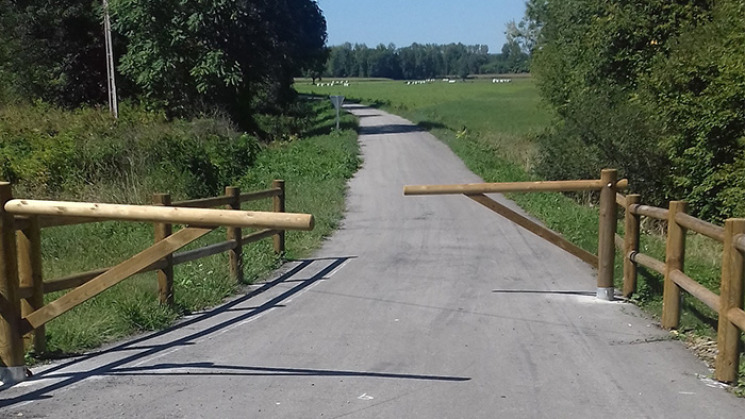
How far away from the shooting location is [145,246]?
467 inches

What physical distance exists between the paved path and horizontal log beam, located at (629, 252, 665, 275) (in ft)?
1.69

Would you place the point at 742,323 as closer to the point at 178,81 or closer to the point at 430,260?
the point at 430,260

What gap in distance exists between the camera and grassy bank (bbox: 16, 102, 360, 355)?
290 inches

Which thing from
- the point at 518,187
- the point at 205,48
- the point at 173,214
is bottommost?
the point at 518,187

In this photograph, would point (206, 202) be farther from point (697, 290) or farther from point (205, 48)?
point (205, 48)

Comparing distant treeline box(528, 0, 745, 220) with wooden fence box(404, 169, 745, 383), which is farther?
distant treeline box(528, 0, 745, 220)

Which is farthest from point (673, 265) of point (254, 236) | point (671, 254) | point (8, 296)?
point (8, 296)

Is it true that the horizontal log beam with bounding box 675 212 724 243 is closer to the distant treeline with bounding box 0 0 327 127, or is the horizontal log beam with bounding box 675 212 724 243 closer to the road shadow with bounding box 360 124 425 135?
the distant treeline with bounding box 0 0 327 127

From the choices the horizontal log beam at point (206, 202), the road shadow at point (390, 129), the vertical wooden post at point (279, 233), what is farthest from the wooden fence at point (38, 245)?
the road shadow at point (390, 129)

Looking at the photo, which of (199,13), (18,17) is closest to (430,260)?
(199,13)

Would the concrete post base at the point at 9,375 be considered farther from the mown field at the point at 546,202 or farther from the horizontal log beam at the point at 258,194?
the mown field at the point at 546,202

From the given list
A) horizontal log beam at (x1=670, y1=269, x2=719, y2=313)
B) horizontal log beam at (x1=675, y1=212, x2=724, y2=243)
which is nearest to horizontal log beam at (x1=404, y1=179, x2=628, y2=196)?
horizontal log beam at (x1=675, y1=212, x2=724, y2=243)

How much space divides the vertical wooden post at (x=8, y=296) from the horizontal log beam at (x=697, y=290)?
534 cm

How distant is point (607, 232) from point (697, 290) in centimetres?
220
